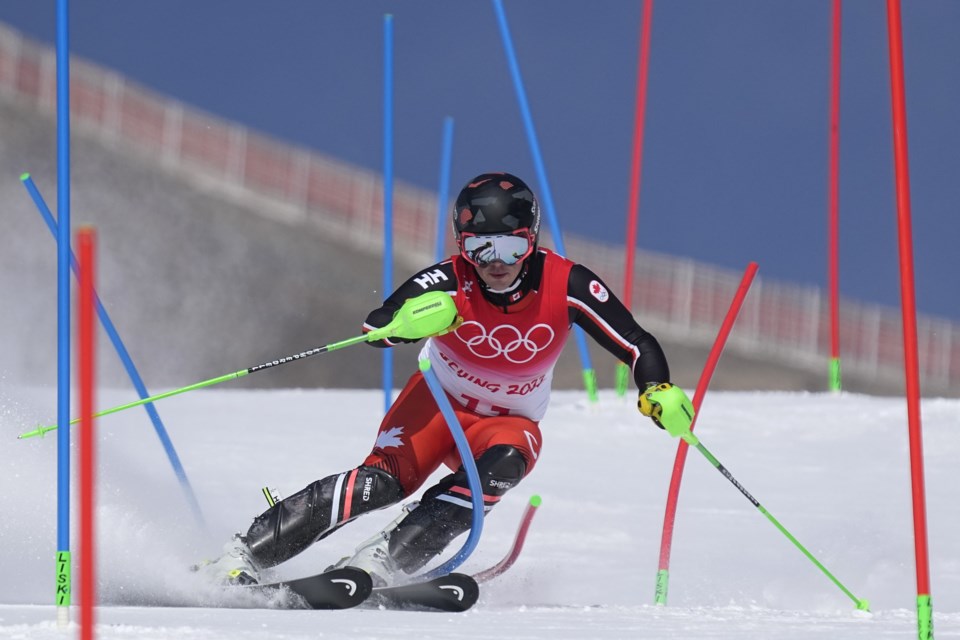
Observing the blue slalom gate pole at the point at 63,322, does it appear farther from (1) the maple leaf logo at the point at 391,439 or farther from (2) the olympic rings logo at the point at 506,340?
→ (2) the olympic rings logo at the point at 506,340

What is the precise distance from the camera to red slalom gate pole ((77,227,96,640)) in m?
2.32

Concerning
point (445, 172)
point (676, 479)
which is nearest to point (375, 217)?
point (445, 172)

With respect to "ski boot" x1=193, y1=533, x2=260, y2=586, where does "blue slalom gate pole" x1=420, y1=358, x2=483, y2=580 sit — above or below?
above

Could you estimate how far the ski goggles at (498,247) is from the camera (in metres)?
4.04

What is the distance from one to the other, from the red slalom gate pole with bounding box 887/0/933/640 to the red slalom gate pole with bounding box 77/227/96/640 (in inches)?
67.8

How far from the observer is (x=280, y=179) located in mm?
17281

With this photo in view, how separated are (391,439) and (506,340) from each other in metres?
0.44

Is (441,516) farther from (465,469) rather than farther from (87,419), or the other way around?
(87,419)

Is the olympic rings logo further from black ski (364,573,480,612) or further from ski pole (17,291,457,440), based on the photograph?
black ski (364,573,480,612)

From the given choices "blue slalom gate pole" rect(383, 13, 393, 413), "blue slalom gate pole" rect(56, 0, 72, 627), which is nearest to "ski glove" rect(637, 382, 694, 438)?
"blue slalom gate pole" rect(56, 0, 72, 627)

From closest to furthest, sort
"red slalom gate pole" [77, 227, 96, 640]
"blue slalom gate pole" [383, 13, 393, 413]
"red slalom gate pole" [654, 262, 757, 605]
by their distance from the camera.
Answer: "red slalom gate pole" [77, 227, 96, 640] < "red slalom gate pole" [654, 262, 757, 605] < "blue slalom gate pole" [383, 13, 393, 413]

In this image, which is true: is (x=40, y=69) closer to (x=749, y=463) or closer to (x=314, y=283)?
(x=314, y=283)

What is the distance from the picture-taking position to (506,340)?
13.8ft

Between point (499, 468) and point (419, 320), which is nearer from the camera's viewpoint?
point (419, 320)
